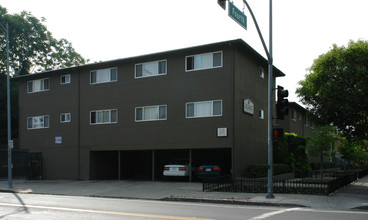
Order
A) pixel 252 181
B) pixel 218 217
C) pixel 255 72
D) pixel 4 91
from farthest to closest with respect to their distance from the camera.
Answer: pixel 4 91
pixel 255 72
pixel 252 181
pixel 218 217

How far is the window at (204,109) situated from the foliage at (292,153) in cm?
593

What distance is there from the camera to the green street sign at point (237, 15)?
1259cm

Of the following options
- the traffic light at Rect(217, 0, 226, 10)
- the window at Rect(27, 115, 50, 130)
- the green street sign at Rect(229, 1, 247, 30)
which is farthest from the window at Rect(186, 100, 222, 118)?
the window at Rect(27, 115, 50, 130)

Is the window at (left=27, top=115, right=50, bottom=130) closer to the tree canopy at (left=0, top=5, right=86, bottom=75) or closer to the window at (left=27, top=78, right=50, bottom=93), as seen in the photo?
the window at (left=27, top=78, right=50, bottom=93)

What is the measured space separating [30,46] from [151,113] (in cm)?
2771

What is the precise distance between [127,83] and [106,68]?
232 centimetres

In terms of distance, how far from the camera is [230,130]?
21969mm

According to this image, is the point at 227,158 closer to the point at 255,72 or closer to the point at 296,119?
the point at 255,72

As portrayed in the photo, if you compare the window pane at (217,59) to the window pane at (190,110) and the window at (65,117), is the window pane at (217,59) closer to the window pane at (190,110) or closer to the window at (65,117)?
the window pane at (190,110)

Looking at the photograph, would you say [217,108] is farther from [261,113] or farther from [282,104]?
[282,104]

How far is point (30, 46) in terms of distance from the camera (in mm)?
46438

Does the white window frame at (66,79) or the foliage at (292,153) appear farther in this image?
the white window frame at (66,79)

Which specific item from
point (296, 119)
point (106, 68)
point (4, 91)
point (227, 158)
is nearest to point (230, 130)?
point (227, 158)

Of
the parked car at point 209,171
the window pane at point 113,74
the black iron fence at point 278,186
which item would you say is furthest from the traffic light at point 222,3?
the window pane at point 113,74
